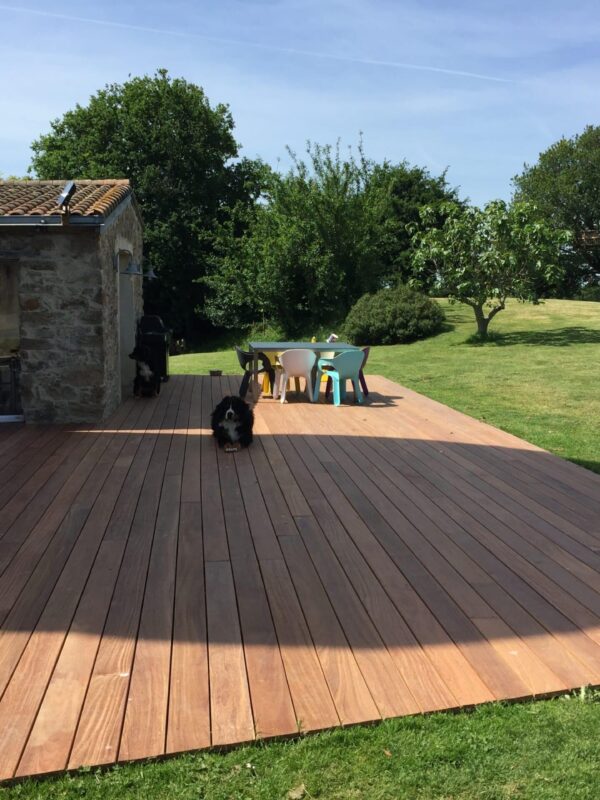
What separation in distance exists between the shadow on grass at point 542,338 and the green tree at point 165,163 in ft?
43.4

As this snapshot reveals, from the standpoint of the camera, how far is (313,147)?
21.3m

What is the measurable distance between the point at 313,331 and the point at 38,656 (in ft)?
62.7

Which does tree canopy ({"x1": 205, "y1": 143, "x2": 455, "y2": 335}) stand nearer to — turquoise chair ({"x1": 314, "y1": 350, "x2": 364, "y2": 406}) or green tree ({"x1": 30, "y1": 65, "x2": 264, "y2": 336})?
green tree ({"x1": 30, "y1": 65, "x2": 264, "y2": 336})

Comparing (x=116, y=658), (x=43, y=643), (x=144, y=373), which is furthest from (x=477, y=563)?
(x=144, y=373)

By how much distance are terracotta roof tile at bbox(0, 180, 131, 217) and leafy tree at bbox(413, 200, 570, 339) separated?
8.86m

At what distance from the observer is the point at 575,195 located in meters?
33.1

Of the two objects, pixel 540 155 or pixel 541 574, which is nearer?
pixel 541 574

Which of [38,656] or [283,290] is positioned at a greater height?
[283,290]

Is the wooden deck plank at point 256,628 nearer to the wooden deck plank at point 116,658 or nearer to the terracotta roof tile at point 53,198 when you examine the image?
the wooden deck plank at point 116,658

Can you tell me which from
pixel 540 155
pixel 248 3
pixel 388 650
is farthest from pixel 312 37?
pixel 540 155

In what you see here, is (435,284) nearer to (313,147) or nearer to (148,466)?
(313,147)

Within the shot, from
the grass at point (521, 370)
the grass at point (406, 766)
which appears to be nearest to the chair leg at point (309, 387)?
the grass at point (521, 370)

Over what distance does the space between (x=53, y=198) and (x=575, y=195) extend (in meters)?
32.4

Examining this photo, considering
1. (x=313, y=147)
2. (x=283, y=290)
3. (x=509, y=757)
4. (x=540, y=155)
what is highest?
(x=540, y=155)
